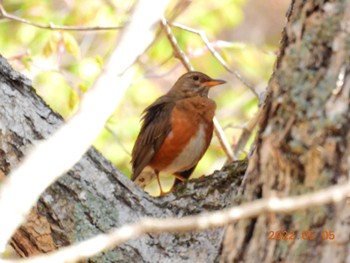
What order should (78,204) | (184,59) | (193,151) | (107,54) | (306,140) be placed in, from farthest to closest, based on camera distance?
(107,54), (193,151), (184,59), (78,204), (306,140)

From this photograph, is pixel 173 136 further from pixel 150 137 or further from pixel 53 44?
pixel 53 44

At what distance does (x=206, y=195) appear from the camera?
335 centimetres

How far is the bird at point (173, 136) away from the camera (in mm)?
5574

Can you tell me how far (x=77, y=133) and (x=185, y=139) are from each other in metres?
4.05

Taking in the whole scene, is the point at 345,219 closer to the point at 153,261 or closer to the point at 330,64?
the point at 330,64

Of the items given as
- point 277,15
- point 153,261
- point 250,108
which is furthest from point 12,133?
point 277,15

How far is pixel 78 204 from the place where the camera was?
301cm

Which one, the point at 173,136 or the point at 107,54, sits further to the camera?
the point at 107,54

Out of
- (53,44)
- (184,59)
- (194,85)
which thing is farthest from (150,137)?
(184,59)
